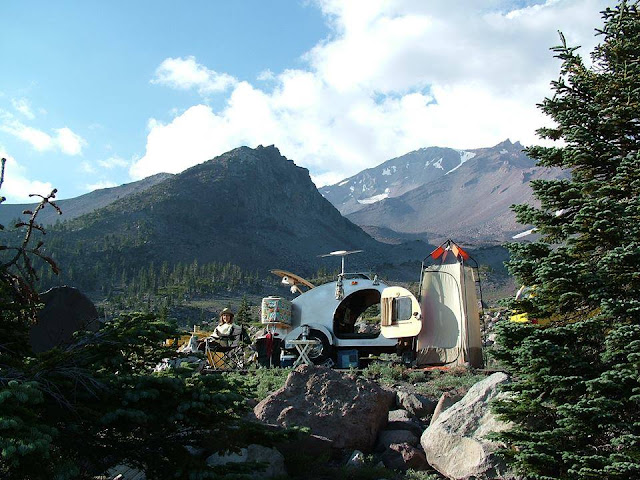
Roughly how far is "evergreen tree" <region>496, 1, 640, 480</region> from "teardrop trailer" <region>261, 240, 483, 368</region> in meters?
7.35

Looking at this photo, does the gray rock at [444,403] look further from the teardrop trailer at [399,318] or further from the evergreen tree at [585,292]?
the teardrop trailer at [399,318]

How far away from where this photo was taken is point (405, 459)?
24.0ft

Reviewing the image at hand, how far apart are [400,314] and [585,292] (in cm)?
919

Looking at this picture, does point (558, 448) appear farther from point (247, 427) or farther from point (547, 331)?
point (247, 427)

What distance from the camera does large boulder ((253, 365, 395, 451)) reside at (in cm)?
768

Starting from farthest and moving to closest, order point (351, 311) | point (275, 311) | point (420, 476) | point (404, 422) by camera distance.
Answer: point (351, 311)
point (275, 311)
point (404, 422)
point (420, 476)

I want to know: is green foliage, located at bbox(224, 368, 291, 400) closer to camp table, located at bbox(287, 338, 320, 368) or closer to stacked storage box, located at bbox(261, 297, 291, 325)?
camp table, located at bbox(287, 338, 320, 368)

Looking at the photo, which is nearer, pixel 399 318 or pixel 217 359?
pixel 399 318

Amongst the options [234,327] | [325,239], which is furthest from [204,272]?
[234,327]

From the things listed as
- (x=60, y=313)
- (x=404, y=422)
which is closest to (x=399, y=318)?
(x=404, y=422)

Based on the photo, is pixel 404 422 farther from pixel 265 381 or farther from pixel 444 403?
pixel 265 381

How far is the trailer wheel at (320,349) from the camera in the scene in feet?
53.3

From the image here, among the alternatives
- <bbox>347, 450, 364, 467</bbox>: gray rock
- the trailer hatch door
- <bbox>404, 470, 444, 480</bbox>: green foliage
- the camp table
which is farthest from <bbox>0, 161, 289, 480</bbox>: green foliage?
the trailer hatch door

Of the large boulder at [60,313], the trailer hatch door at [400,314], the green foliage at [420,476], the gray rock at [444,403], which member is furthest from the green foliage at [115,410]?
the trailer hatch door at [400,314]
